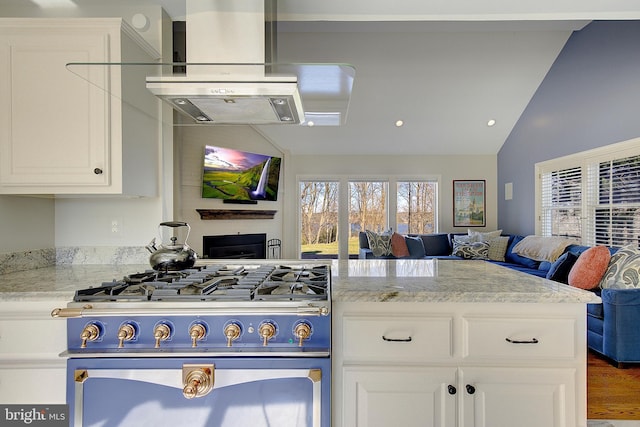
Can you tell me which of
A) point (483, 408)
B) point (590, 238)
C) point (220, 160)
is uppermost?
point (220, 160)

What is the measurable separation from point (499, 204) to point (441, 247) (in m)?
1.53

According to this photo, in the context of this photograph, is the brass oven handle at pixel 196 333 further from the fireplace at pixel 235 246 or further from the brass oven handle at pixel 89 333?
the fireplace at pixel 235 246

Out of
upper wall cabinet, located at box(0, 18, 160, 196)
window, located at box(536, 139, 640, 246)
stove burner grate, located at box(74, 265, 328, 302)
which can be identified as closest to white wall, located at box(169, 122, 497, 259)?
window, located at box(536, 139, 640, 246)

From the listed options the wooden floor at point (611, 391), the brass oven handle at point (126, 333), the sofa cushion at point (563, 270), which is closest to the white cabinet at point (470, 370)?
the brass oven handle at point (126, 333)

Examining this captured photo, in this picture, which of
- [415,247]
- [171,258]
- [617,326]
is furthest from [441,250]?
[171,258]

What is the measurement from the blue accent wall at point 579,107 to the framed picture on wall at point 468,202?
0.56 metres

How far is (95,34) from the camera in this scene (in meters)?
1.63

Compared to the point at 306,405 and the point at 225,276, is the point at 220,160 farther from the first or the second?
the point at 306,405

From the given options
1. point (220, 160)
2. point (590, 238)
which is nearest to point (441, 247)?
point (590, 238)

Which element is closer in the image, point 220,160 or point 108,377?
point 108,377

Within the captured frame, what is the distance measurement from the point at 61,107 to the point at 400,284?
6.20 ft

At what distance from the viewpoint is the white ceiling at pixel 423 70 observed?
356cm

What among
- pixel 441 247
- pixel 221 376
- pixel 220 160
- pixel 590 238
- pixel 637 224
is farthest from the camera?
pixel 441 247

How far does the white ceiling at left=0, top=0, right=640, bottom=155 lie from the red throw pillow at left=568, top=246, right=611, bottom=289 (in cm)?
202
